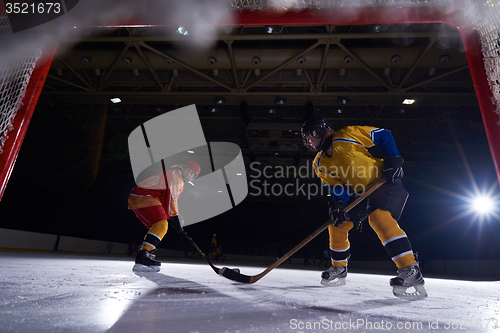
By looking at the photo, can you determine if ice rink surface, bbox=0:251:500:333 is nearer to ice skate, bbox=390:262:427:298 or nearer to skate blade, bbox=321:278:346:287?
ice skate, bbox=390:262:427:298

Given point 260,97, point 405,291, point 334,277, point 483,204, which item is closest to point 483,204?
point 483,204

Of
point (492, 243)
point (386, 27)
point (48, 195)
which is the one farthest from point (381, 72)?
point (48, 195)

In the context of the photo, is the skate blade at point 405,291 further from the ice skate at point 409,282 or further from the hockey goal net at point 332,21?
the hockey goal net at point 332,21

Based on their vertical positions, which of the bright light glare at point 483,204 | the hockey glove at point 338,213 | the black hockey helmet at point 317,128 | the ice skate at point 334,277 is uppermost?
the bright light glare at point 483,204

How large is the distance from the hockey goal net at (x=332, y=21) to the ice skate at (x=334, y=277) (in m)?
1.49

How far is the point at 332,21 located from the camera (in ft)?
7.52

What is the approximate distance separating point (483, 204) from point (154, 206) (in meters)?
15.2

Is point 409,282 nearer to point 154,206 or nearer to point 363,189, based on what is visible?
point 363,189

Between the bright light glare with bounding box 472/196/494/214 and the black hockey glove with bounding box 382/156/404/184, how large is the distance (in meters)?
14.0

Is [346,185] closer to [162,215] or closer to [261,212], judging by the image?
[162,215]

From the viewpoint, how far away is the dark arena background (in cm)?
214

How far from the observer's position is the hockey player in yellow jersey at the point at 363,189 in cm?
199

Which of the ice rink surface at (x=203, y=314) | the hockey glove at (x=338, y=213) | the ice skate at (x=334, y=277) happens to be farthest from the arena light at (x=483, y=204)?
the ice rink surface at (x=203, y=314)

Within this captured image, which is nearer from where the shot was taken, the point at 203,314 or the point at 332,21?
the point at 203,314
